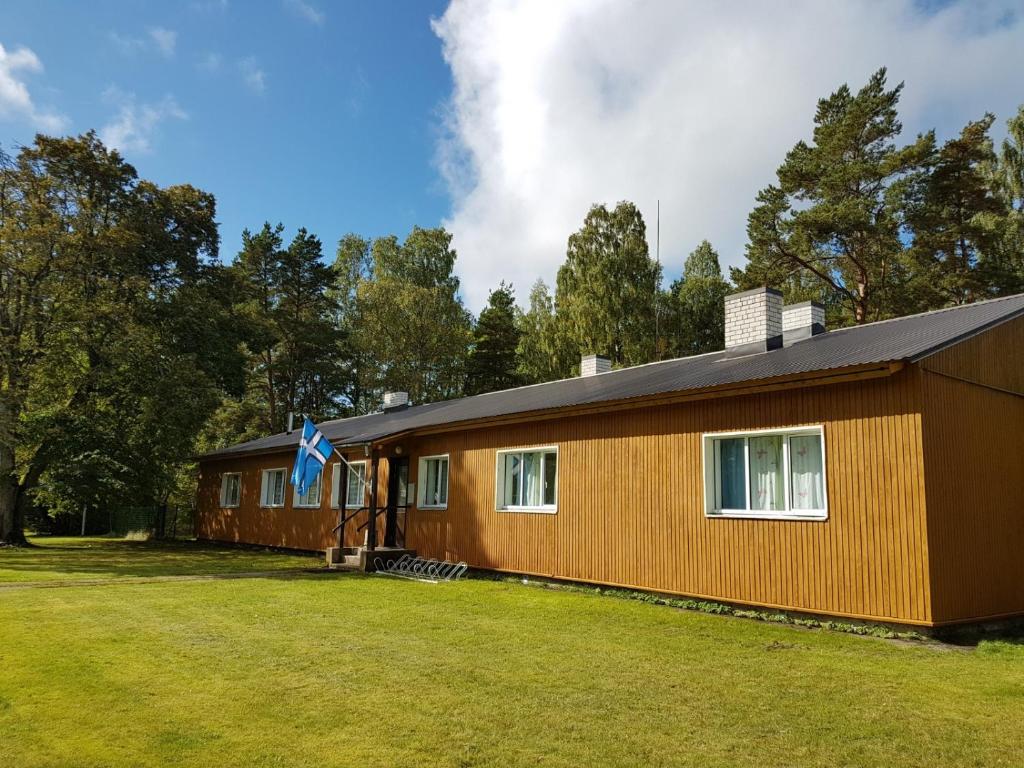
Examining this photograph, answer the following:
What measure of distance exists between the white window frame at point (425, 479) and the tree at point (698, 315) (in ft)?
66.0

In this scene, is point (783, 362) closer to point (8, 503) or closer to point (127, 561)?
point (127, 561)

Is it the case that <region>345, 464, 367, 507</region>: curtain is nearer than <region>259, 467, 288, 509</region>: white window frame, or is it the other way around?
<region>345, 464, 367, 507</region>: curtain

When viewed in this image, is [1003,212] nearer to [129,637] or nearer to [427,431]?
[427,431]

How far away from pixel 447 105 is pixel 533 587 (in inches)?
439

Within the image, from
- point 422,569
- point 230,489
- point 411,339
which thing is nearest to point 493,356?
point 411,339

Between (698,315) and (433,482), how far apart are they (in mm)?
22338

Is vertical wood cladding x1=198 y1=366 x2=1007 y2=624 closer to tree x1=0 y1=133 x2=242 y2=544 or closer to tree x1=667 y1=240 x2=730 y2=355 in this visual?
tree x1=0 y1=133 x2=242 y2=544

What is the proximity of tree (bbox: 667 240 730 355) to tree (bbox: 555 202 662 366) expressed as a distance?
157 cm

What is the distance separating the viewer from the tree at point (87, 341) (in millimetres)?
19578

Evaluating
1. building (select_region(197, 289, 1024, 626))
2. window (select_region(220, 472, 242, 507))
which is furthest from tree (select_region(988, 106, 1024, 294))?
window (select_region(220, 472, 242, 507))

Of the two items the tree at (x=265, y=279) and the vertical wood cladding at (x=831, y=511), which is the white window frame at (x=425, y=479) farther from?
the tree at (x=265, y=279)

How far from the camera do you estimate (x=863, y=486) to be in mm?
8086

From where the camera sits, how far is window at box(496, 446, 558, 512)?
12367mm

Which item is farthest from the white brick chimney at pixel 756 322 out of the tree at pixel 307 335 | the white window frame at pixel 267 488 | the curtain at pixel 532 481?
the tree at pixel 307 335
